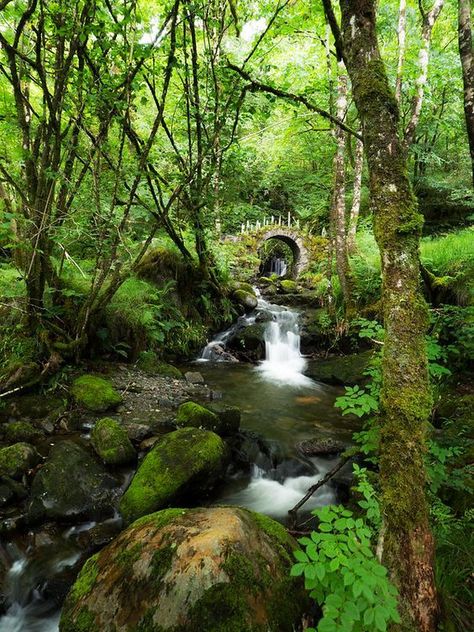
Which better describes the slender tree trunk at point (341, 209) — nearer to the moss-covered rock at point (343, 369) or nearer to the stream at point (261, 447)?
the moss-covered rock at point (343, 369)

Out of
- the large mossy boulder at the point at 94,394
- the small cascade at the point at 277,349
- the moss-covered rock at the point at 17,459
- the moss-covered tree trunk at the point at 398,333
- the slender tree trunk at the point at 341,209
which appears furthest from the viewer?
the small cascade at the point at 277,349

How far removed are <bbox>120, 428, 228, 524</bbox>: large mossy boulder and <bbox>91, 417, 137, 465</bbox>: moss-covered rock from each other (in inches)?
20.6

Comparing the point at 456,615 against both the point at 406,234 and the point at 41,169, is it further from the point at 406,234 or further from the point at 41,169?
the point at 41,169

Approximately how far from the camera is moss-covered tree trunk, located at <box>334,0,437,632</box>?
5.61 feet

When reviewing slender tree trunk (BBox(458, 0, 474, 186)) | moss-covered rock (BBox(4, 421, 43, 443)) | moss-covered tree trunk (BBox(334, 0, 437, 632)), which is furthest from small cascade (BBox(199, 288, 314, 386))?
moss-covered tree trunk (BBox(334, 0, 437, 632))

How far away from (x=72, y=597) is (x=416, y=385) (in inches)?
107

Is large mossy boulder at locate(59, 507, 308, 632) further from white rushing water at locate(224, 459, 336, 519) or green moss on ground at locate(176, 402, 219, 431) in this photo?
green moss on ground at locate(176, 402, 219, 431)

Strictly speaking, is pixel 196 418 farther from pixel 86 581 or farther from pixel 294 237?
pixel 294 237

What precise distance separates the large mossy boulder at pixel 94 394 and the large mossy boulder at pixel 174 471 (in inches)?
75.0

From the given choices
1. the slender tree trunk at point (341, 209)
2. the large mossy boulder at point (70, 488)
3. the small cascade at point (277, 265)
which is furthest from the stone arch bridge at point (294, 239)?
the large mossy boulder at point (70, 488)

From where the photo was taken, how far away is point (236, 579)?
224cm

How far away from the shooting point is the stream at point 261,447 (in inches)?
125

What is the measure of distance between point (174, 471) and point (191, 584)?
1.81 meters

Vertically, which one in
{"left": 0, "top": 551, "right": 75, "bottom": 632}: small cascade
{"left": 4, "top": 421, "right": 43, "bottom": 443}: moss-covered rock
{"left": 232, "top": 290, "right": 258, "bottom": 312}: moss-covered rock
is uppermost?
{"left": 232, "top": 290, "right": 258, "bottom": 312}: moss-covered rock
